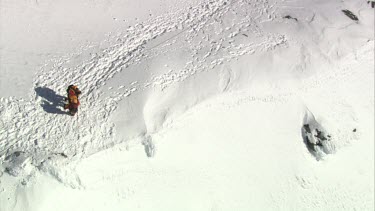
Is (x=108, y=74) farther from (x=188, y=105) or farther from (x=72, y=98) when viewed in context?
(x=188, y=105)

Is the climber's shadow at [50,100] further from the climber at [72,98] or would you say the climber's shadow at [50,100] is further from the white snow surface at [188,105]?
the climber at [72,98]

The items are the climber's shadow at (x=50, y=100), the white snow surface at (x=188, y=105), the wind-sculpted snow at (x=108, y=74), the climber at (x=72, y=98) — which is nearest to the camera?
the climber at (x=72, y=98)

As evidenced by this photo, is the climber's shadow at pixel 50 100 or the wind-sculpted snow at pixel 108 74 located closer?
the wind-sculpted snow at pixel 108 74

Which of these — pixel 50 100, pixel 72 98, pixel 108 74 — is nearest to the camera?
pixel 72 98

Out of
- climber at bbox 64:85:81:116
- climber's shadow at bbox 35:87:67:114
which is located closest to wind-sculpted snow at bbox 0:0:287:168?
climber's shadow at bbox 35:87:67:114

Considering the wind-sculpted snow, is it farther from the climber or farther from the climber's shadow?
the climber

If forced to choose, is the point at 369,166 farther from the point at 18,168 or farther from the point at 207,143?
the point at 18,168

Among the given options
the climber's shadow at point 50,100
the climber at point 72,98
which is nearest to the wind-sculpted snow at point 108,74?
the climber's shadow at point 50,100

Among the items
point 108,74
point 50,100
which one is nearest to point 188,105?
point 108,74

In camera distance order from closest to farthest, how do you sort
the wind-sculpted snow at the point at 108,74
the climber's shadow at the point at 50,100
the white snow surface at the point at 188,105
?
the white snow surface at the point at 188,105 < the wind-sculpted snow at the point at 108,74 < the climber's shadow at the point at 50,100
